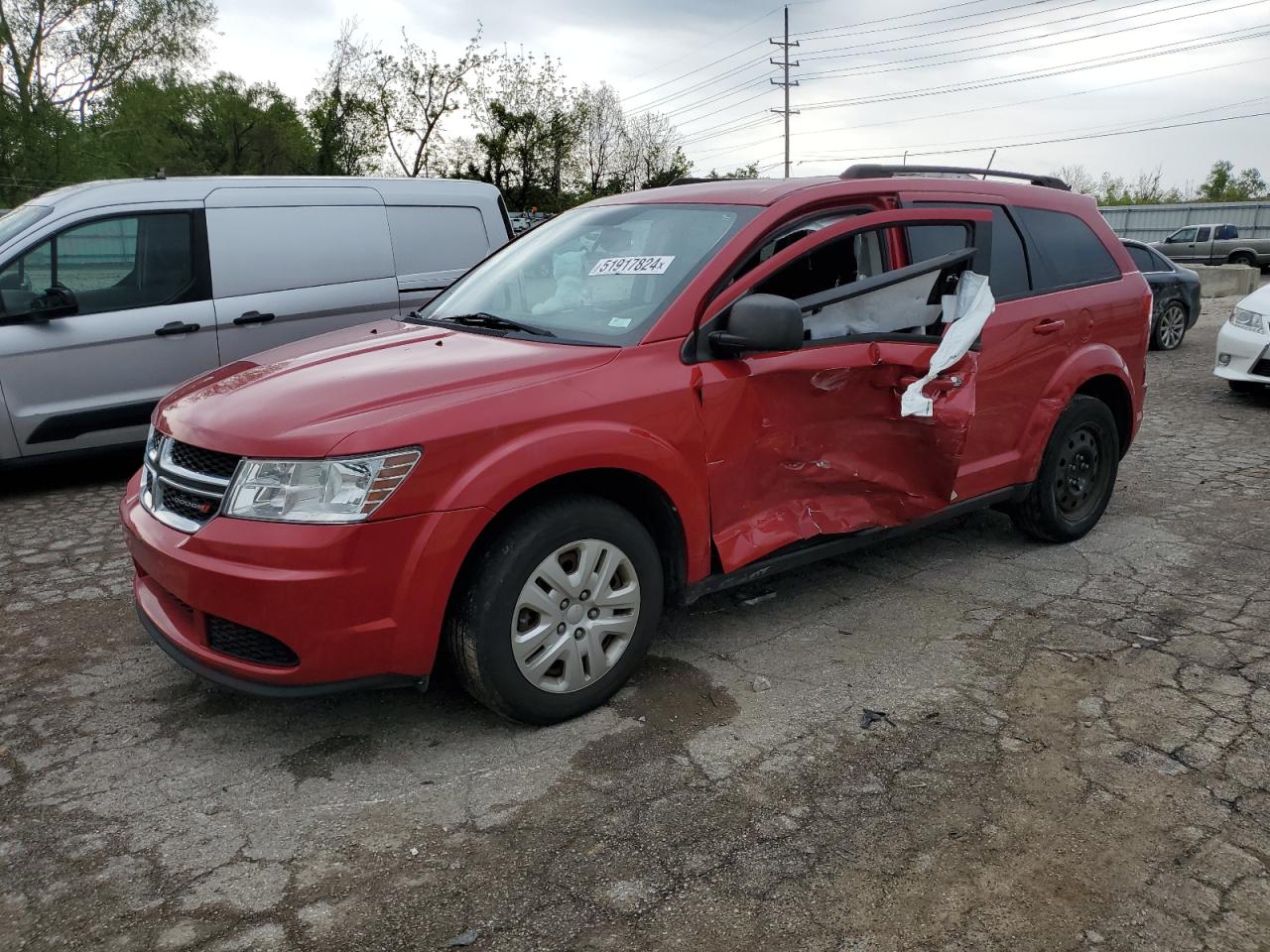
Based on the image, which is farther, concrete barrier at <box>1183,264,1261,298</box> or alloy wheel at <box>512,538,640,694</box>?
concrete barrier at <box>1183,264,1261,298</box>

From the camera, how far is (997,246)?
14.5ft

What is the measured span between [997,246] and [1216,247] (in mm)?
29554

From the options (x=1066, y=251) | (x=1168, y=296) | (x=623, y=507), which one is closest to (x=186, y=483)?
(x=623, y=507)

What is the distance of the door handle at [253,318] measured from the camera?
644cm

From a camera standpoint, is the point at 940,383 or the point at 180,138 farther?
the point at 180,138

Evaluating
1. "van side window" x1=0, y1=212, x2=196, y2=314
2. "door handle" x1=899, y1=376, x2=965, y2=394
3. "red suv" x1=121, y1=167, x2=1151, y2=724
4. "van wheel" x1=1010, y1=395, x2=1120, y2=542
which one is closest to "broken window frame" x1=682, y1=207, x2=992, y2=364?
"red suv" x1=121, y1=167, x2=1151, y2=724

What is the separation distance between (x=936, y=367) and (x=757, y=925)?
2.37 meters

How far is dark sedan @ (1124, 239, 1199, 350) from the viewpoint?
12031 millimetres

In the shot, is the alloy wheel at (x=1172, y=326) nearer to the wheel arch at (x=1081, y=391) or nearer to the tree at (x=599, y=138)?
the wheel arch at (x=1081, y=391)

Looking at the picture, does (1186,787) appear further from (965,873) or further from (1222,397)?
(1222,397)

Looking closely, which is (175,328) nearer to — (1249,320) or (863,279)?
(863,279)

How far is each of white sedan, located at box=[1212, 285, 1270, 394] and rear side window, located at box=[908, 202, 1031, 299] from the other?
5.60 m

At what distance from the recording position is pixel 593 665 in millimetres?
3209

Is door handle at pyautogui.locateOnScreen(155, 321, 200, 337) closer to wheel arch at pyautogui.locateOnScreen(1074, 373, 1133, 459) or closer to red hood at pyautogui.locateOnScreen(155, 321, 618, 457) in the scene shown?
red hood at pyautogui.locateOnScreen(155, 321, 618, 457)
